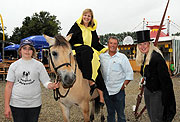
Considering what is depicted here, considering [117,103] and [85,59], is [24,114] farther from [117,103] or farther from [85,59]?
[117,103]

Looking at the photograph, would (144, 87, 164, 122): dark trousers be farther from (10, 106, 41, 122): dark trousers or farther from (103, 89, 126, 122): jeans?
(10, 106, 41, 122): dark trousers

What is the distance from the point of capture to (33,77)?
236 centimetres

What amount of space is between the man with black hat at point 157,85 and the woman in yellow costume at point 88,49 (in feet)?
2.63

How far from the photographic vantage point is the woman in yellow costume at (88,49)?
2795mm

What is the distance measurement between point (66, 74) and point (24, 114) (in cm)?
87

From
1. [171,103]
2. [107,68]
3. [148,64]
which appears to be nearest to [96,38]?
[107,68]

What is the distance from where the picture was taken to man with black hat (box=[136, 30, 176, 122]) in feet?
7.41

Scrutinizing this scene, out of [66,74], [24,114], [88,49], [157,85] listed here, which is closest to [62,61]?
[66,74]

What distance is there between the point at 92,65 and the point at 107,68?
38 cm

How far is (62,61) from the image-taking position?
223 centimetres

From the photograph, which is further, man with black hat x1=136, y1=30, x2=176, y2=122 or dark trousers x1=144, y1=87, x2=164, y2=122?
dark trousers x1=144, y1=87, x2=164, y2=122

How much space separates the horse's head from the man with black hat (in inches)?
44.9

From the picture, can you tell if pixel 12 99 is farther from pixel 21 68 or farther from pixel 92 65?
pixel 92 65

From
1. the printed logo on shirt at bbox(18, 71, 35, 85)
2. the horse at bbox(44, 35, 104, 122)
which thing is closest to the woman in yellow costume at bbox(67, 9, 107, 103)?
the horse at bbox(44, 35, 104, 122)
